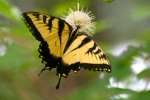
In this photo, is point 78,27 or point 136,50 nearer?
point 78,27

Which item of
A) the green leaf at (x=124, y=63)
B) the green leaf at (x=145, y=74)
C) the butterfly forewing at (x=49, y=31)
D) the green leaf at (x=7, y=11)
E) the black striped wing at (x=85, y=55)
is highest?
the green leaf at (x=7, y=11)

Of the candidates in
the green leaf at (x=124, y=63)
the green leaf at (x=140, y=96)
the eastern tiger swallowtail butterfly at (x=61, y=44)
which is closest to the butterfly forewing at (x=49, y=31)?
the eastern tiger swallowtail butterfly at (x=61, y=44)

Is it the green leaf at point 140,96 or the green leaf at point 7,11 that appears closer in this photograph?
the green leaf at point 140,96

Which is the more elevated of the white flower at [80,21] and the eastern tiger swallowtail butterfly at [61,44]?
the white flower at [80,21]

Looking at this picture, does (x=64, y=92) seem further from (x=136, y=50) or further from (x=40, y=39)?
(x=40, y=39)

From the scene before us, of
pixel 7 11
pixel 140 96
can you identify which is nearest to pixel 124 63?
pixel 140 96

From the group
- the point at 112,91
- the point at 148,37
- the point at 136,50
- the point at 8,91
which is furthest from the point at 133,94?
the point at 8,91

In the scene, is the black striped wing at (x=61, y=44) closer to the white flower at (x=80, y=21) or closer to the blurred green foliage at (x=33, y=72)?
the white flower at (x=80, y=21)
